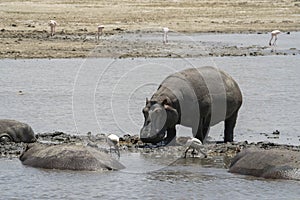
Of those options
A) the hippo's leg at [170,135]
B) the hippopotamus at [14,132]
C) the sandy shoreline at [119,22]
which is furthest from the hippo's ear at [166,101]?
the sandy shoreline at [119,22]

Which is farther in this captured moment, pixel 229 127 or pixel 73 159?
pixel 229 127

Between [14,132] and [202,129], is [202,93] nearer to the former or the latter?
[202,129]

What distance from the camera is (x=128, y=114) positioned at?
19344mm

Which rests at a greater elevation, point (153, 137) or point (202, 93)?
point (202, 93)

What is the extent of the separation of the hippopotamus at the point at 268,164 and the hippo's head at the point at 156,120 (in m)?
2.00

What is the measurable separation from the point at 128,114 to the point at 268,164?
691 centimetres

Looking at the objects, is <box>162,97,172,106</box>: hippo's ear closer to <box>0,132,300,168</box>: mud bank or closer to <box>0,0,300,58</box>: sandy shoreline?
<box>0,132,300,168</box>: mud bank

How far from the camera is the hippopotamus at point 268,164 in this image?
12.6m

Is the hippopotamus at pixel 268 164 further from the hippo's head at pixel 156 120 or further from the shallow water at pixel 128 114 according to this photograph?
the hippo's head at pixel 156 120

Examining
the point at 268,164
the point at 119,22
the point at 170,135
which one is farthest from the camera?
the point at 119,22

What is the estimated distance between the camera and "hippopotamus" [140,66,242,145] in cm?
1501

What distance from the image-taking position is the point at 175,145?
15.5 meters

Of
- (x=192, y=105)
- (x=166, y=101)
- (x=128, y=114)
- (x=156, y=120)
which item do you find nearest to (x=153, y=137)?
(x=156, y=120)

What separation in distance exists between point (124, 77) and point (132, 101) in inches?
208
